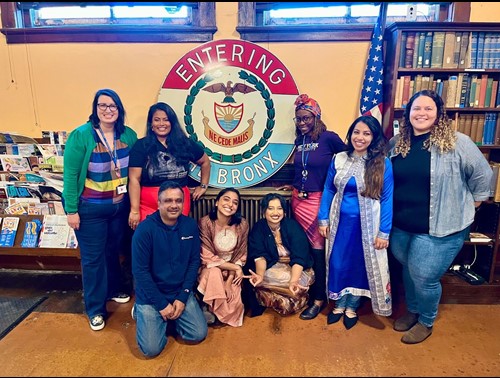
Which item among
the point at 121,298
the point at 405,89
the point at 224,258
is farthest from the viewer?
the point at 121,298

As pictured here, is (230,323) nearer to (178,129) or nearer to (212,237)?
(212,237)

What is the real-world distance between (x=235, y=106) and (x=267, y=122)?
0.26 metres

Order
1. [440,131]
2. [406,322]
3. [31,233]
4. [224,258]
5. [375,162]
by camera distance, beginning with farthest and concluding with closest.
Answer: [31,233]
[224,258]
[406,322]
[375,162]
[440,131]

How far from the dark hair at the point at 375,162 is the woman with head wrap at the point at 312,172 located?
287mm

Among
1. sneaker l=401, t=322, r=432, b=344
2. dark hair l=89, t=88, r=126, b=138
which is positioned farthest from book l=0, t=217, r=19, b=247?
sneaker l=401, t=322, r=432, b=344

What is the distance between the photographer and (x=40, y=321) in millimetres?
2264

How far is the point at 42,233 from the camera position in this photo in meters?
2.60

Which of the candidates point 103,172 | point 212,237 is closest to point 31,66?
point 103,172

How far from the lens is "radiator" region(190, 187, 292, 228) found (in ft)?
8.33

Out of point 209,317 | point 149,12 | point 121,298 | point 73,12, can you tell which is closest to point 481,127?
point 209,317

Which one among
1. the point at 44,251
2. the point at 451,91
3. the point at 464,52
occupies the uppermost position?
the point at 464,52

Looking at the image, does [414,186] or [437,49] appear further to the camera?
[437,49]

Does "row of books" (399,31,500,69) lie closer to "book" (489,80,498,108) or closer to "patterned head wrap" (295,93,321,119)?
"book" (489,80,498,108)

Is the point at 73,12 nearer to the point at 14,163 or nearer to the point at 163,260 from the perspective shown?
the point at 14,163
